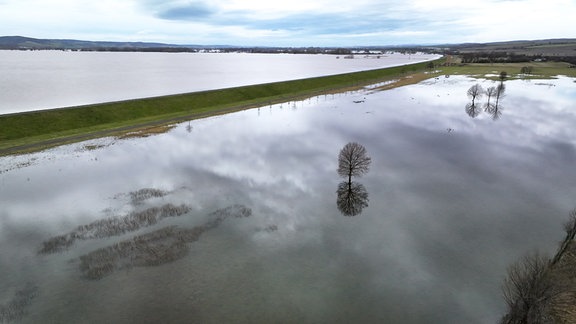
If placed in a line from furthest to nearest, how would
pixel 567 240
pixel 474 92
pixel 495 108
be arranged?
pixel 474 92
pixel 495 108
pixel 567 240

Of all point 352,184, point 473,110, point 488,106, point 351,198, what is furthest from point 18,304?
point 488,106

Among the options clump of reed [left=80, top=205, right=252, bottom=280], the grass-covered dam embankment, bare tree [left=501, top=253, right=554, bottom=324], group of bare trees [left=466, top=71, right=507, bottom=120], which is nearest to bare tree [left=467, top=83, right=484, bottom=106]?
group of bare trees [left=466, top=71, right=507, bottom=120]

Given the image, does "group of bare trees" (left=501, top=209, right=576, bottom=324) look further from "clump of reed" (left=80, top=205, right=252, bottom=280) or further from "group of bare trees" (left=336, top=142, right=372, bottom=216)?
"clump of reed" (left=80, top=205, right=252, bottom=280)

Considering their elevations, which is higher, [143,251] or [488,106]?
[488,106]

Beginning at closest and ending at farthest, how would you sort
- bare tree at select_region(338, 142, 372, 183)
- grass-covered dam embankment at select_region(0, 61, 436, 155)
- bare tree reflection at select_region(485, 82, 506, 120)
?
bare tree at select_region(338, 142, 372, 183)
grass-covered dam embankment at select_region(0, 61, 436, 155)
bare tree reflection at select_region(485, 82, 506, 120)

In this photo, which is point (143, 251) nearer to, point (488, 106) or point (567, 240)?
point (567, 240)

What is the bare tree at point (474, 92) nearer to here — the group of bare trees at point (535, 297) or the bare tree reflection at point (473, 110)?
the bare tree reflection at point (473, 110)

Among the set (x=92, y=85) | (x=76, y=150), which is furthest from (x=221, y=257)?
(x=92, y=85)

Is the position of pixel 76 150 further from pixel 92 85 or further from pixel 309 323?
pixel 92 85
